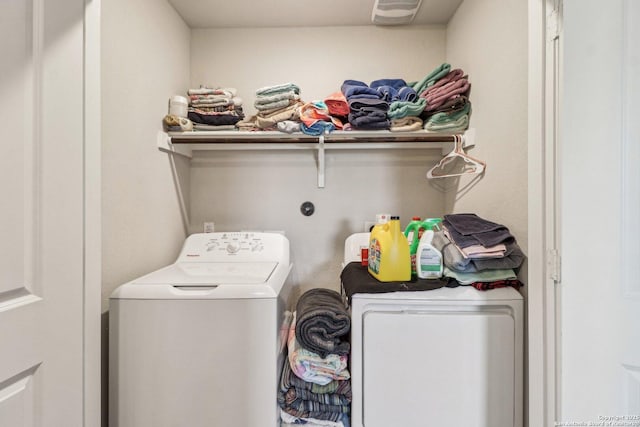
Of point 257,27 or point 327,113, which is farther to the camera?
point 257,27

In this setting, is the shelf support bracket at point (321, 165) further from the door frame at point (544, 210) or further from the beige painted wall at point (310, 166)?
the door frame at point (544, 210)

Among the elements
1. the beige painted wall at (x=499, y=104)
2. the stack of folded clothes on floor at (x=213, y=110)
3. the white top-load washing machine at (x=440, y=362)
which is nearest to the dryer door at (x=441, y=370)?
the white top-load washing machine at (x=440, y=362)

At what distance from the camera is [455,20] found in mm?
1932

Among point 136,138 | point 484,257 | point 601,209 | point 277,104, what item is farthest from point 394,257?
point 136,138

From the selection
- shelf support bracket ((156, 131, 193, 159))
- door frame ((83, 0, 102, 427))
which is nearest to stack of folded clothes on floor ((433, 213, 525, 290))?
door frame ((83, 0, 102, 427))

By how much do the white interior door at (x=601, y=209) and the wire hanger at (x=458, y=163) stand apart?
2.09ft

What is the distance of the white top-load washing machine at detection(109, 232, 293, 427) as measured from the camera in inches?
47.1

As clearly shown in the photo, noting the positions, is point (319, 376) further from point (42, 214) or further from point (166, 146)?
point (166, 146)

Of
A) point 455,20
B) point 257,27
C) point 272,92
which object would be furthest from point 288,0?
point 455,20

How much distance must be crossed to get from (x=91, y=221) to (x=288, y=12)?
1.68m

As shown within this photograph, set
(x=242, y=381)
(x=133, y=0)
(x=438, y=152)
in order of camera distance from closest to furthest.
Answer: (x=242, y=381), (x=133, y=0), (x=438, y=152)

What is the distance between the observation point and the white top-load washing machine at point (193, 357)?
1197 mm

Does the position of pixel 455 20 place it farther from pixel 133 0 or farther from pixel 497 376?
pixel 497 376

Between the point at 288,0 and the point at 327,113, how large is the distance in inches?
28.4
